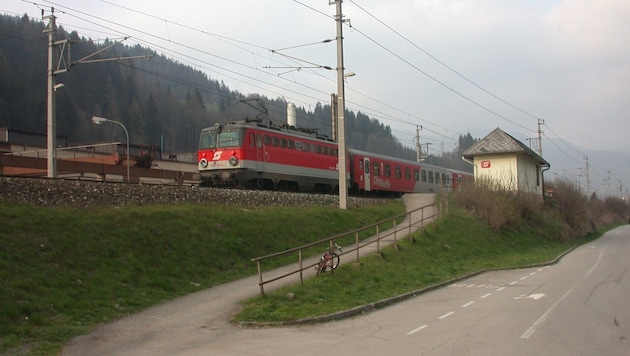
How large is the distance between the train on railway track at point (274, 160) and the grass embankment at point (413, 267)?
6.71 m

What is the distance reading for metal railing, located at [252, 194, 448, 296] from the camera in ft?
46.6

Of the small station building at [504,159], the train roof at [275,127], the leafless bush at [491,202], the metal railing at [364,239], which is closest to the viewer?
the metal railing at [364,239]

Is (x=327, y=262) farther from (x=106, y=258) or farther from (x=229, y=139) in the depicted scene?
(x=229, y=139)

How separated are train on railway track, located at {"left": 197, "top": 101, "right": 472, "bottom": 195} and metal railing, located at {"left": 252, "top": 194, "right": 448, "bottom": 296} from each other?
17.6ft

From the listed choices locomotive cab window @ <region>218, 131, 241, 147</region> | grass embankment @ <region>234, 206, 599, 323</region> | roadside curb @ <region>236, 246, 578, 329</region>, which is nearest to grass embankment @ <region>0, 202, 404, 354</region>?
grass embankment @ <region>234, 206, 599, 323</region>

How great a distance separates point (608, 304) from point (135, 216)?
12241 millimetres

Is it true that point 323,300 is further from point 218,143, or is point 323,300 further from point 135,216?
point 218,143

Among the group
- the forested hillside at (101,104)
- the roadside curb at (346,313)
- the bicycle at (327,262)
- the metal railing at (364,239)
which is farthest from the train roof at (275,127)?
the forested hillside at (101,104)

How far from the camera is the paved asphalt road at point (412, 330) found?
890 cm

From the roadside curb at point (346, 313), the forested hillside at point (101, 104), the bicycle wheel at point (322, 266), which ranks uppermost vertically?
the forested hillside at point (101, 104)

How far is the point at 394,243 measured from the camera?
20.9 m

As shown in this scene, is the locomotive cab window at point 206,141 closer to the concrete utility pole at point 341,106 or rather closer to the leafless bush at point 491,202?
the concrete utility pole at point 341,106

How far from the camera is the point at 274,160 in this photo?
27.9m

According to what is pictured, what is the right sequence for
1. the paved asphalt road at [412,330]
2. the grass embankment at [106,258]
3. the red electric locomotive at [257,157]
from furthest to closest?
the red electric locomotive at [257,157], the grass embankment at [106,258], the paved asphalt road at [412,330]
